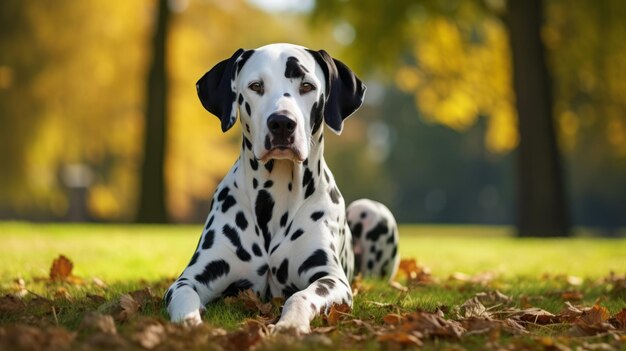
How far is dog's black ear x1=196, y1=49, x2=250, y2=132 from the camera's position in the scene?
5.01m

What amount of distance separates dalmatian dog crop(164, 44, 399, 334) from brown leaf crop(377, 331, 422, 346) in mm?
752

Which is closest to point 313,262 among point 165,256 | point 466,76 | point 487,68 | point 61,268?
point 61,268

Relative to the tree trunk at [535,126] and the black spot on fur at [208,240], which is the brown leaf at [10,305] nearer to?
the black spot on fur at [208,240]

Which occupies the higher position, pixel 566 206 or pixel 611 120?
pixel 611 120

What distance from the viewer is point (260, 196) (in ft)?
16.6

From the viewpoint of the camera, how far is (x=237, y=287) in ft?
16.4

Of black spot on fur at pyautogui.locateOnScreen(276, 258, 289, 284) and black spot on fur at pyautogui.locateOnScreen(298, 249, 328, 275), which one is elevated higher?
black spot on fur at pyautogui.locateOnScreen(298, 249, 328, 275)

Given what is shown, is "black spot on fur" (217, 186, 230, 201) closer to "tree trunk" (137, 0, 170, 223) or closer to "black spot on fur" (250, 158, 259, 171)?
"black spot on fur" (250, 158, 259, 171)

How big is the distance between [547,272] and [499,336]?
5.01 metres

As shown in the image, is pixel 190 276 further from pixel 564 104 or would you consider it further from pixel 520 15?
pixel 564 104

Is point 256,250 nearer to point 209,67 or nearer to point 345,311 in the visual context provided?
point 345,311

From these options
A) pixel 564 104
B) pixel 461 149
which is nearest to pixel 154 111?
pixel 564 104

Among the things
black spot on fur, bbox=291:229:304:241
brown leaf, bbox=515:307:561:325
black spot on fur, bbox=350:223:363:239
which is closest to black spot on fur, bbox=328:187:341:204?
black spot on fur, bbox=291:229:304:241

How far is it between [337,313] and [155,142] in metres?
16.6
